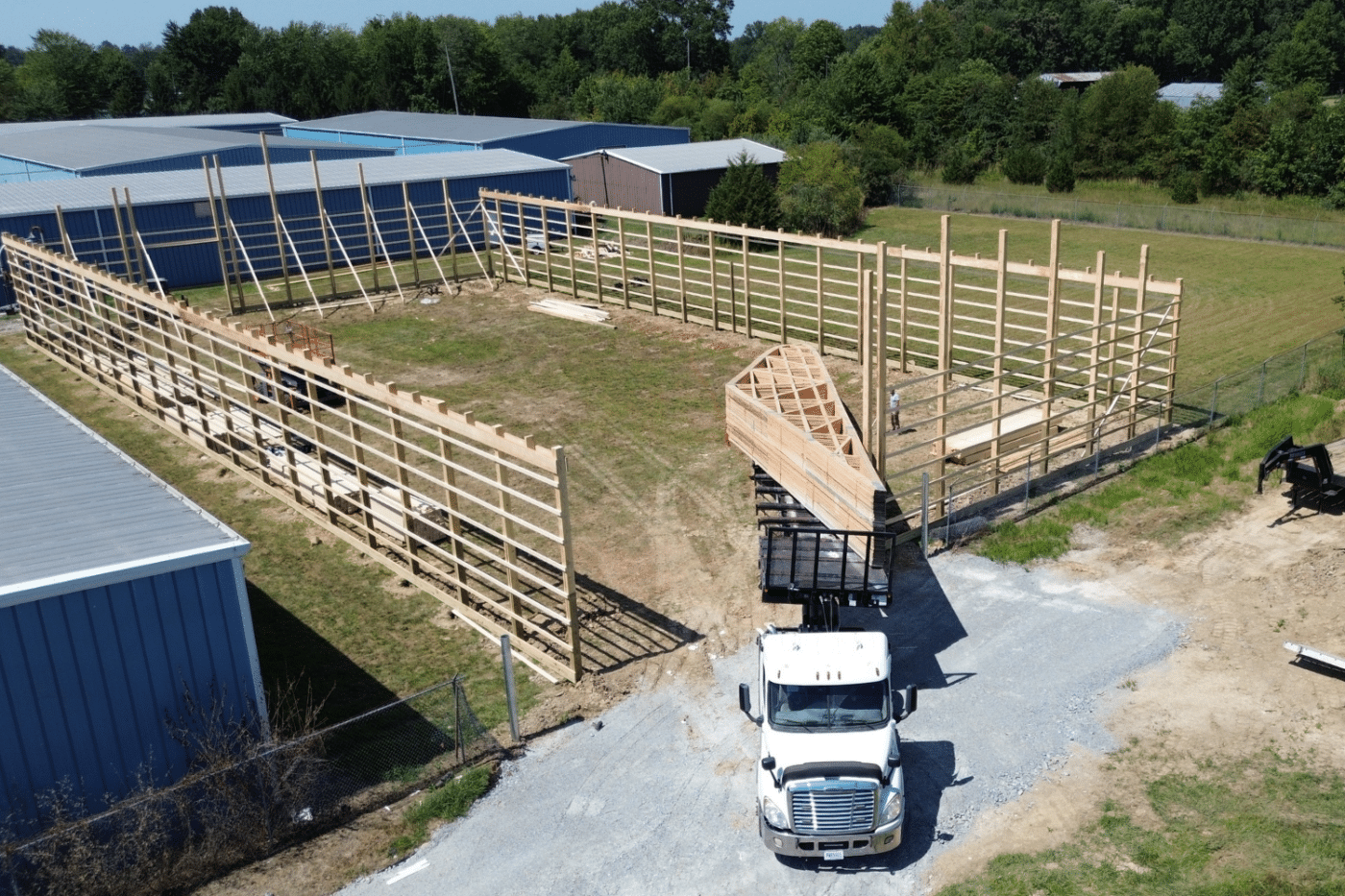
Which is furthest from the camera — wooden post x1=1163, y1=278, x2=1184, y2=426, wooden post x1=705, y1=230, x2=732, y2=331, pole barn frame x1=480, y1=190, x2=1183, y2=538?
wooden post x1=705, y1=230, x2=732, y2=331

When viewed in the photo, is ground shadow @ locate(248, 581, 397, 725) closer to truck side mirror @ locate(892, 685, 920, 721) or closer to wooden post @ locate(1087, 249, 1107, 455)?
truck side mirror @ locate(892, 685, 920, 721)

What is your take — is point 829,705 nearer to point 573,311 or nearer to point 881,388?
point 881,388

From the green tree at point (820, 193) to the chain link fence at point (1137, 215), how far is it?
5795 millimetres

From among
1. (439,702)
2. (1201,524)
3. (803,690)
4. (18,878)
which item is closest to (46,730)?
(18,878)

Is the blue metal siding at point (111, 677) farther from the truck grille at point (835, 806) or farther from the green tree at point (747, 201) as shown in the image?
the green tree at point (747, 201)

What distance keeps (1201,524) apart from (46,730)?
14503 millimetres

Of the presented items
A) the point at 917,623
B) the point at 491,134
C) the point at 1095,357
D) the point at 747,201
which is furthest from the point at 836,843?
the point at 491,134

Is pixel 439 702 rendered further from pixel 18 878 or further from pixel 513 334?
pixel 513 334

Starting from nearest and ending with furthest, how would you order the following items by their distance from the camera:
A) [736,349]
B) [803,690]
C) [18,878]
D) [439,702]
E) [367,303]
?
[18,878]
[803,690]
[439,702]
[736,349]
[367,303]

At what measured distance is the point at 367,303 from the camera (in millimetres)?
31125

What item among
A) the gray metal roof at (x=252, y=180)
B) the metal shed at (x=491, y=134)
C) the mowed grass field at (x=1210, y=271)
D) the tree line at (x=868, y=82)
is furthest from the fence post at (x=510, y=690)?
the metal shed at (x=491, y=134)

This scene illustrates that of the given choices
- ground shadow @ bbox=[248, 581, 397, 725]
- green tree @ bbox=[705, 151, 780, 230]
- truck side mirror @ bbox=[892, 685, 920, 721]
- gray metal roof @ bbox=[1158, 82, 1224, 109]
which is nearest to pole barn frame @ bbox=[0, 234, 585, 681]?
ground shadow @ bbox=[248, 581, 397, 725]

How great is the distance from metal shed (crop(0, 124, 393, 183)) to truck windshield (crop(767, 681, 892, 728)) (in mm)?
37881

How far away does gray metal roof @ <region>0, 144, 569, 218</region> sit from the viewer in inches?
1292
